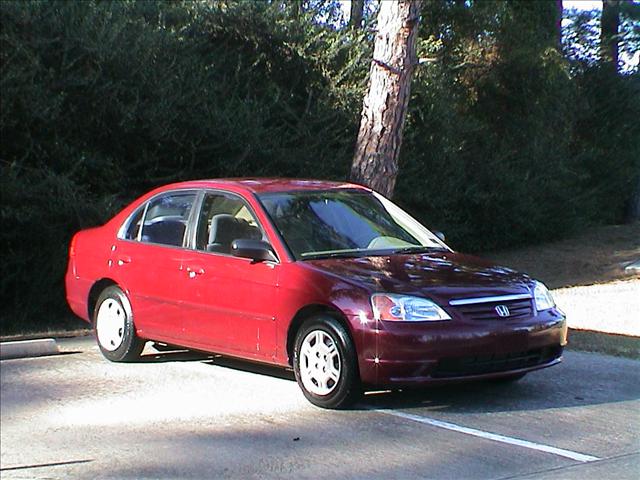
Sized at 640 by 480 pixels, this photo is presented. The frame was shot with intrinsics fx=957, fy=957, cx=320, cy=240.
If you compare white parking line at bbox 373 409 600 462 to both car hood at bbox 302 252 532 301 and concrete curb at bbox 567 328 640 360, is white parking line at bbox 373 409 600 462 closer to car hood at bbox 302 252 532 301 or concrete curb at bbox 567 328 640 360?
car hood at bbox 302 252 532 301

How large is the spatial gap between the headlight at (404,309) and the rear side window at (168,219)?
89.3 inches

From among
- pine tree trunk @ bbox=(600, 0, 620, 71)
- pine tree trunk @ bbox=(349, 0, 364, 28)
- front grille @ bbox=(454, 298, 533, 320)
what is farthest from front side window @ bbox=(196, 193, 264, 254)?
pine tree trunk @ bbox=(600, 0, 620, 71)

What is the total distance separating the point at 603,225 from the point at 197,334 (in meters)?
18.9

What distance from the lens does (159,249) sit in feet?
27.3

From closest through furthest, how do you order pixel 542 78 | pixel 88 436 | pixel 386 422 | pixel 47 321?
1. pixel 88 436
2. pixel 386 422
3. pixel 47 321
4. pixel 542 78

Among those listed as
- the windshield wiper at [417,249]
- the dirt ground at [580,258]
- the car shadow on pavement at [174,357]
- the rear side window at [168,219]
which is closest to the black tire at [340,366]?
the windshield wiper at [417,249]

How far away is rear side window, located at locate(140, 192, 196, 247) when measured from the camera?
8.31 m

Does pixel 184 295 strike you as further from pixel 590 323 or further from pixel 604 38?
pixel 604 38

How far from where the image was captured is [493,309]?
688 cm

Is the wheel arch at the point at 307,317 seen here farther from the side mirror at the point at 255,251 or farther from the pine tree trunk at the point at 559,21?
the pine tree trunk at the point at 559,21

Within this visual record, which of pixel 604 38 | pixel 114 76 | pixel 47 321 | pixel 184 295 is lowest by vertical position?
pixel 47 321

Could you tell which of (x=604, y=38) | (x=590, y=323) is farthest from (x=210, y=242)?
(x=604, y=38)

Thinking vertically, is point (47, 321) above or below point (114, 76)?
below

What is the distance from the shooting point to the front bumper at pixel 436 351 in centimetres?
656
